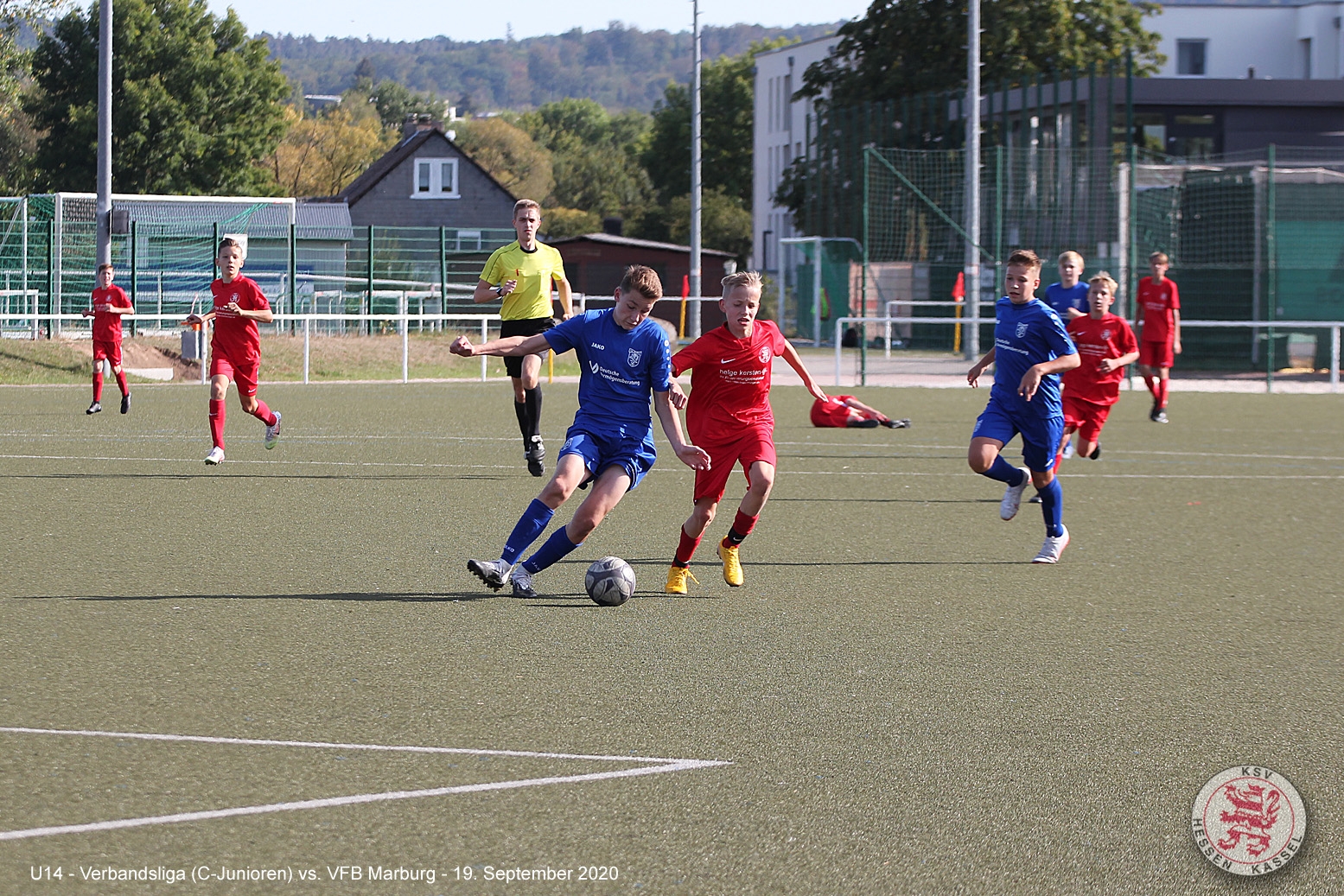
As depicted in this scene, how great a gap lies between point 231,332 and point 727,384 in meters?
6.38

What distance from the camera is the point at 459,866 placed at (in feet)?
13.0

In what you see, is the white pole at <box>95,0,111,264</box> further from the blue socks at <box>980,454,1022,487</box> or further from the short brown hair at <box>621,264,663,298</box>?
the short brown hair at <box>621,264,663,298</box>

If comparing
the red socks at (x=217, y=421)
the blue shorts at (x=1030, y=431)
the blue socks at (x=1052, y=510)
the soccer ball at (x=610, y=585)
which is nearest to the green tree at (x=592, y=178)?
the red socks at (x=217, y=421)

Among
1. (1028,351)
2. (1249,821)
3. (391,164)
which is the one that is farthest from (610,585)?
(391,164)

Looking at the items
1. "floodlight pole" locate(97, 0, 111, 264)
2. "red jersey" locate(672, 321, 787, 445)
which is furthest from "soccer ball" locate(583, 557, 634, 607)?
"floodlight pole" locate(97, 0, 111, 264)

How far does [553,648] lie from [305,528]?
3.67m

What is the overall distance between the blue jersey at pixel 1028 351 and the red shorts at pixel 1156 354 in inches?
432

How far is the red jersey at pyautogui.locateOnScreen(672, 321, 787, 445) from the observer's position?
8023mm

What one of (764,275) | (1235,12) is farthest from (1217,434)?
(1235,12)

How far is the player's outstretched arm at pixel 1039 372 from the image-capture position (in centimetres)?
904

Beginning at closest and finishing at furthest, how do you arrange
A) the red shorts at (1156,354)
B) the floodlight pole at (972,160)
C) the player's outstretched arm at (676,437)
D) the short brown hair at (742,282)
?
the player's outstretched arm at (676,437)
the short brown hair at (742,282)
the red shorts at (1156,354)
the floodlight pole at (972,160)

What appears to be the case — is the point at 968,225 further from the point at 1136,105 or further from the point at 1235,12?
the point at 1235,12

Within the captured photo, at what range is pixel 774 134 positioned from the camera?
83938 millimetres

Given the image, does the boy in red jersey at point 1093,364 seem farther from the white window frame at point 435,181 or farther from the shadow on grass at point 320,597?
the white window frame at point 435,181
